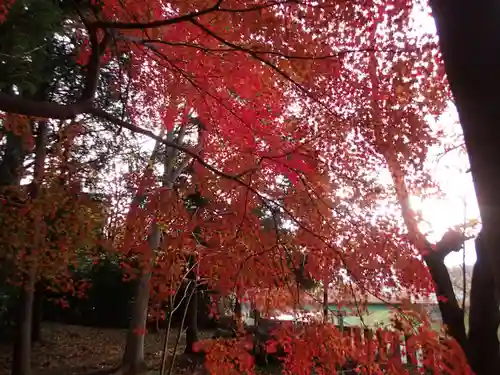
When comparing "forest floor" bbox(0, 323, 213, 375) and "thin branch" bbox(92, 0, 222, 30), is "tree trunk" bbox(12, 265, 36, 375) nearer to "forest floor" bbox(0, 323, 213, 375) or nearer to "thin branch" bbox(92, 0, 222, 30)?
"forest floor" bbox(0, 323, 213, 375)

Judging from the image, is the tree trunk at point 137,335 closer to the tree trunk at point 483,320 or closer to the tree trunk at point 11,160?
the tree trunk at point 11,160

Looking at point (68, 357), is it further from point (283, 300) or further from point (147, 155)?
point (283, 300)

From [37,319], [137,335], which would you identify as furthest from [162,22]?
[37,319]

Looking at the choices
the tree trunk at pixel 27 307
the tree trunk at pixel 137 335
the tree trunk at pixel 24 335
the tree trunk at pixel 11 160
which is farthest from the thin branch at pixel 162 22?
the tree trunk at pixel 11 160

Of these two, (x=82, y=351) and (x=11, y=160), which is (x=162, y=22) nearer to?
(x=11, y=160)

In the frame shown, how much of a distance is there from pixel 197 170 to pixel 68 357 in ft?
22.1

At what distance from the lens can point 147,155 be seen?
33.6 feet

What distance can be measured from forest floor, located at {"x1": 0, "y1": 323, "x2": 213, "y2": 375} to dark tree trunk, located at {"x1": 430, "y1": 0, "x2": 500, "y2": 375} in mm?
8905

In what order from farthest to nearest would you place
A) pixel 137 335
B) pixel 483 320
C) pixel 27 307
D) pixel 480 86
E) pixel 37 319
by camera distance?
pixel 37 319 → pixel 137 335 → pixel 27 307 → pixel 483 320 → pixel 480 86

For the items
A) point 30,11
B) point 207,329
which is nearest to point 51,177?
point 30,11

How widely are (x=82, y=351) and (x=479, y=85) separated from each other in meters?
11.4

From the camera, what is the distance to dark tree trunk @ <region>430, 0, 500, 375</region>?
44.2 inches

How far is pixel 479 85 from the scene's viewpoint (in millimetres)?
1185

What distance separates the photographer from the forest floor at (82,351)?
8.70m
